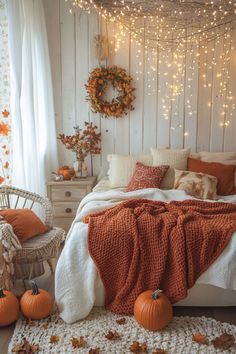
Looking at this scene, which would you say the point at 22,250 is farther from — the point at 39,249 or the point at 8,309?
the point at 8,309

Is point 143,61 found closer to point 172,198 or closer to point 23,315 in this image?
point 172,198

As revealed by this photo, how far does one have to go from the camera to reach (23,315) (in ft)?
7.55

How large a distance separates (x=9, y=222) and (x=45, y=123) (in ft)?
4.76

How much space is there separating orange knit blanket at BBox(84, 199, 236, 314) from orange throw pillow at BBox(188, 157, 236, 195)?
38.9 inches

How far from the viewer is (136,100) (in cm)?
391

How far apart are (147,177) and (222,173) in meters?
0.71

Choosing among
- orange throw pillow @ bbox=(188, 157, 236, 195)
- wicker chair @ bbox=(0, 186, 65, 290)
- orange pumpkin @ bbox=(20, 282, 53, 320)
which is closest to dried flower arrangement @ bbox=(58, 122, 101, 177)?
wicker chair @ bbox=(0, 186, 65, 290)

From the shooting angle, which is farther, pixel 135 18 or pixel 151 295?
pixel 135 18

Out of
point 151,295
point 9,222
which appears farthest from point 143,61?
point 151,295

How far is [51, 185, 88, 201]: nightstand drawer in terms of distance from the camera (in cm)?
367

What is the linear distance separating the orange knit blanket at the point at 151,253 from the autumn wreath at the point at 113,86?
5.88 ft

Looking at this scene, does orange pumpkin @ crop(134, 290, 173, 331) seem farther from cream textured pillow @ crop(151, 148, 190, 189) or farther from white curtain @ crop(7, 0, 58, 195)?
white curtain @ crop(7, 0, 58, 195)

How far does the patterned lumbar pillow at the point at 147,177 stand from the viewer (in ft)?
10.7

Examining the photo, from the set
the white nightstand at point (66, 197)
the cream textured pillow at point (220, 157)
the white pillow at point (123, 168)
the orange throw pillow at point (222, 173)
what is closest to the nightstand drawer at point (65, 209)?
the white nightstand at point (66, 197)
